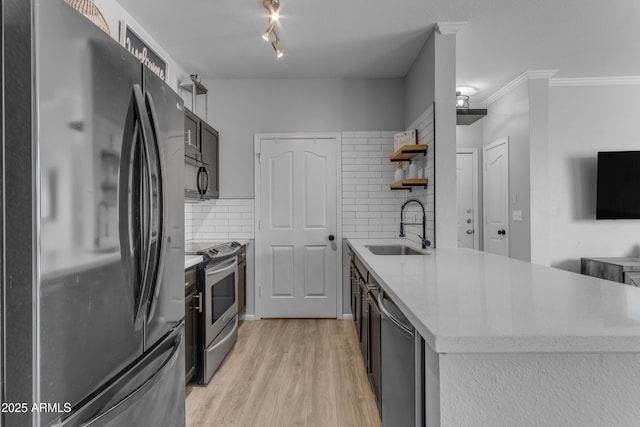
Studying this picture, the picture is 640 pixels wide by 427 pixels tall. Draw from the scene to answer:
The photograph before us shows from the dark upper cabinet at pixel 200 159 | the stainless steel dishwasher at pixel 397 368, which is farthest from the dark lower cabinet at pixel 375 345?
the dark upper cabinet at pixel 200 159

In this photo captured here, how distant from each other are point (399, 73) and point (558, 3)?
150 cm

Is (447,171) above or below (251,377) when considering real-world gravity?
above

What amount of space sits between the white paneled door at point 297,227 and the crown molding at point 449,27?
1499 millimetres

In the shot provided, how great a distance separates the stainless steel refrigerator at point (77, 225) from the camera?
74 centimetres

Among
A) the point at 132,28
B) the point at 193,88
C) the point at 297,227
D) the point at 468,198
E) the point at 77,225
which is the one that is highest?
the point at 132,28

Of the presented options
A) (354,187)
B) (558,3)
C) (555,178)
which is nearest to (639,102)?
(555,178)

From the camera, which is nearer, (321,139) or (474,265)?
(474,265)

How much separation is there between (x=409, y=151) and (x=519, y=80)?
6.45ft

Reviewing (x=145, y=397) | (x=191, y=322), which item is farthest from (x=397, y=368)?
(x=191, y=322)

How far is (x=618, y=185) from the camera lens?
3.57 meters

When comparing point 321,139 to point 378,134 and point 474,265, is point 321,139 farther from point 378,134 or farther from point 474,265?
point 474,265

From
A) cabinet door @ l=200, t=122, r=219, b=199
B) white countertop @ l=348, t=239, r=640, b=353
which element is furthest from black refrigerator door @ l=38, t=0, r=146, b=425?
cabinet door @ l=200, t=122, r=219, b=199

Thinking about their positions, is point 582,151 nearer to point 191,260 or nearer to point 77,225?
point 191,260

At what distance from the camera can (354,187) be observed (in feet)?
12.3
